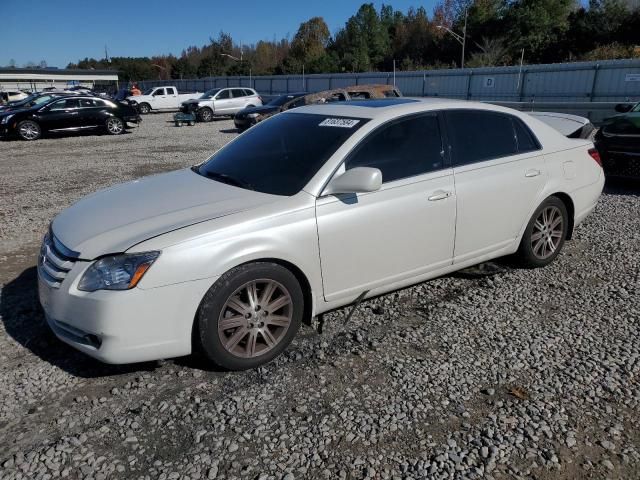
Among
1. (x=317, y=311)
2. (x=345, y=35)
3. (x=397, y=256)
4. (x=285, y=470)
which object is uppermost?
(x=345, y=35)

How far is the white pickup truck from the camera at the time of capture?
32.6 metres

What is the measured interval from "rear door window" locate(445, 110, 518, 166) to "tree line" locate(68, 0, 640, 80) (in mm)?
41794

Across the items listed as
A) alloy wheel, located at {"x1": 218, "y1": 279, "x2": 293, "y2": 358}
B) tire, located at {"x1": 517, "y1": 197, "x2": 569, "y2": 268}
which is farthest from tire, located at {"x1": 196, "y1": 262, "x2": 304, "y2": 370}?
tire, located at {"x1": 517, "y1": 197, "x2": 569, "y2": 268}

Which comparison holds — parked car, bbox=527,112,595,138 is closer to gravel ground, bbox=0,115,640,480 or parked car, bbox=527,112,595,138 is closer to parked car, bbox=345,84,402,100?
gravel ground, bbox=0,115,640,480

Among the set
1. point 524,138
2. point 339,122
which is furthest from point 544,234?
A: point 339,122

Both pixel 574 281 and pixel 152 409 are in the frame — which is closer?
pixel 152 409

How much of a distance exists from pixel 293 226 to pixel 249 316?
24.7 inches

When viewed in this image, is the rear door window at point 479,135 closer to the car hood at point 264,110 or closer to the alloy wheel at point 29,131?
the car hood at point 264,110

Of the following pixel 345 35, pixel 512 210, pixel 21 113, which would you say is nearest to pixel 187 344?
pixel 512 210

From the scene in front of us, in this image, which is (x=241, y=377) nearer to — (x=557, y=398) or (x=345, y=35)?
(x=557, y=398)

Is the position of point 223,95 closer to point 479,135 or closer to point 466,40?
point 479,135

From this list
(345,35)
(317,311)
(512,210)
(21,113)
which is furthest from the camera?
(345,35)

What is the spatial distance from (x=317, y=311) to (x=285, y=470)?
4.05ft

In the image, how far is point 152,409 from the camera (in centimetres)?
289
